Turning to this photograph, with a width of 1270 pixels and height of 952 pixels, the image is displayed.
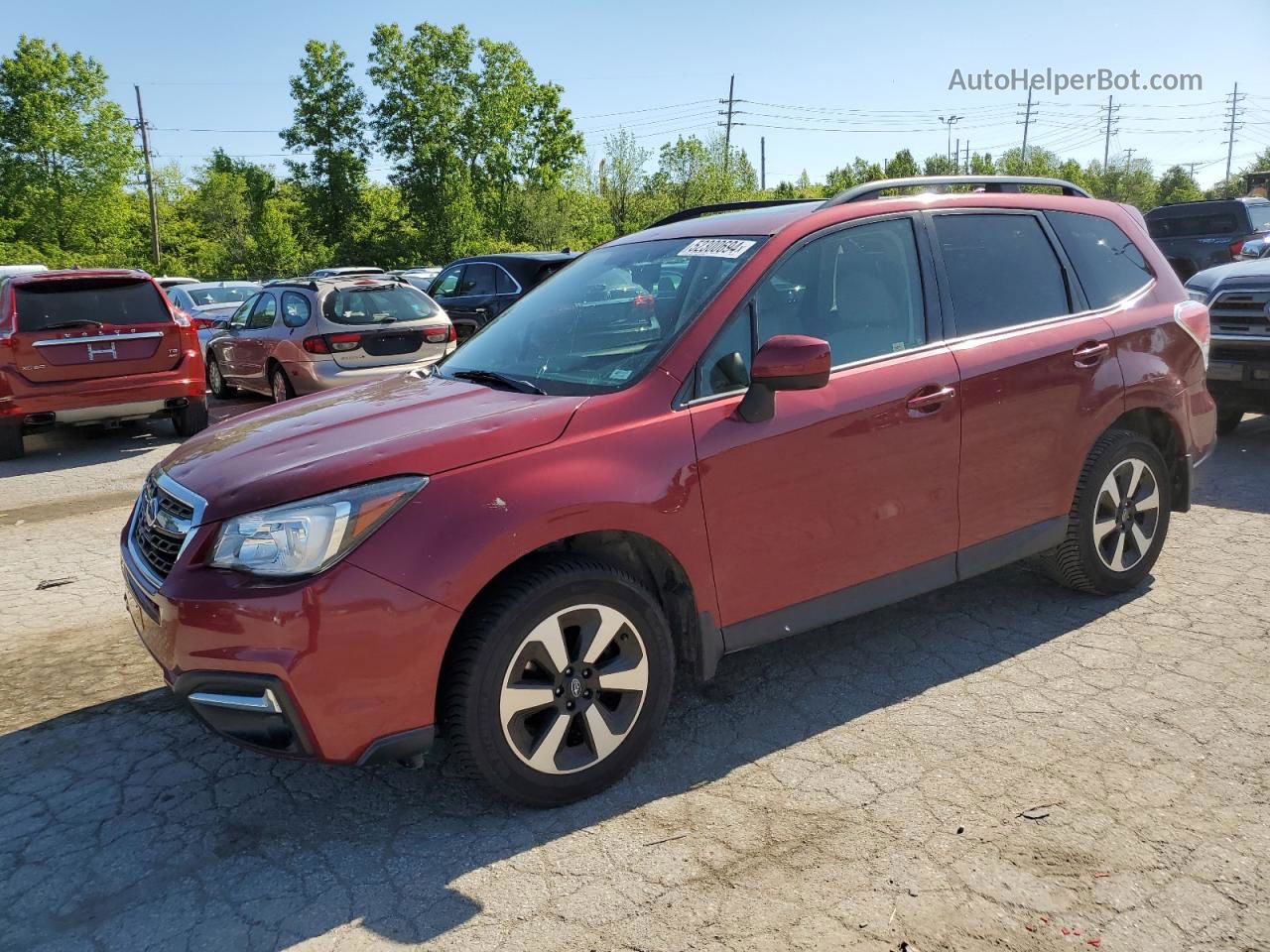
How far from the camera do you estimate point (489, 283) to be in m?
13.6

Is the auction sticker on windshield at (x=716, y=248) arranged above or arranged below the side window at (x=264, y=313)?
above

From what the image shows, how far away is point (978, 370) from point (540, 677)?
6.98 feet

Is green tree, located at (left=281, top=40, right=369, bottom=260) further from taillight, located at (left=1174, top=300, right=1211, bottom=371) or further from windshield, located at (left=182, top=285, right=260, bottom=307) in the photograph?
taillight, located at (left=1174, top=300, right=1211, bottom=371)

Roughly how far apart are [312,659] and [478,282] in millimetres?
11780

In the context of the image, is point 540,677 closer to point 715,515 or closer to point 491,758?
point 491,758

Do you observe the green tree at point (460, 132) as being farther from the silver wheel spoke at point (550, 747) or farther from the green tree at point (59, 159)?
the silver wheel spoke at point (550, 747)

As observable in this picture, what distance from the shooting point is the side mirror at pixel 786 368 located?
308 centimetres

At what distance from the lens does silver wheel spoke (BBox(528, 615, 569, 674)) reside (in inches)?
111

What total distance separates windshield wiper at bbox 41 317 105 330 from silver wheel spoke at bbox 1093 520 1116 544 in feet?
29.4

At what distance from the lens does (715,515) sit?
10.3 feet

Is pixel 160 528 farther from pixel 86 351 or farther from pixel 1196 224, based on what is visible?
pixel 1196 224

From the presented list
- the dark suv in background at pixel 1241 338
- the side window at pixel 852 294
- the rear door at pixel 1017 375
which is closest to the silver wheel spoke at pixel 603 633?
the side window at pixel 852 294

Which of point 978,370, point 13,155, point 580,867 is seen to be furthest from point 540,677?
point 13,155

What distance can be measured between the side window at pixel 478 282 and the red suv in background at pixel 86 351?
4629mm
